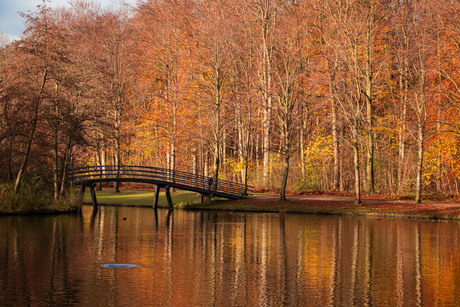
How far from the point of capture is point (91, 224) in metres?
31.3

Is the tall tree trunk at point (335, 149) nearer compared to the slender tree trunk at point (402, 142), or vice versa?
the slender tree trunk at point (402, 142)

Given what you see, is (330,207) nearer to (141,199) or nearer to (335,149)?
(335,149)

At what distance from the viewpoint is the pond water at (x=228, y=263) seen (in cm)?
1434

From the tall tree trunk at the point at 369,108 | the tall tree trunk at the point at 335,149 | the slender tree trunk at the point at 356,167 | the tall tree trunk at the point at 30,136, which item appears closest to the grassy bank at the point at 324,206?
the slender tree trunk at the point at 356,167

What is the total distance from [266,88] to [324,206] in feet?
43.7

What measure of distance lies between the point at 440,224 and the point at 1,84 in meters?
27.6

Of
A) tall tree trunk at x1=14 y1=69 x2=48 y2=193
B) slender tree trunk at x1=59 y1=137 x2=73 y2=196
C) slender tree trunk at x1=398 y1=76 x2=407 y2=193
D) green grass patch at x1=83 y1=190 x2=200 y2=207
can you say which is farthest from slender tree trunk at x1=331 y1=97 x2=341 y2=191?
tall tree trunk at x1=14 y1=69 x2=48 y2=193

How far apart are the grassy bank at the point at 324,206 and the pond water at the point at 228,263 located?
318cm

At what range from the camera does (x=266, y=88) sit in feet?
159

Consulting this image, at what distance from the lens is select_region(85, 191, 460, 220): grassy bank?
1396 inches

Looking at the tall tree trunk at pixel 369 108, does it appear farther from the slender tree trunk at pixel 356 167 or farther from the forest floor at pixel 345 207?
the forest floor at pixel 345 207

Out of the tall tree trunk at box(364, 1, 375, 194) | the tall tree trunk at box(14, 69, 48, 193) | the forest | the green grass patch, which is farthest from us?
the green grass patch

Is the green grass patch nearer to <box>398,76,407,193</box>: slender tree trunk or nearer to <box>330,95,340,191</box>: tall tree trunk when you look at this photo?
<box>330,95,340,191</box>: tall tree trunk

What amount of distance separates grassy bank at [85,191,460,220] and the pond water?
10.4ft
